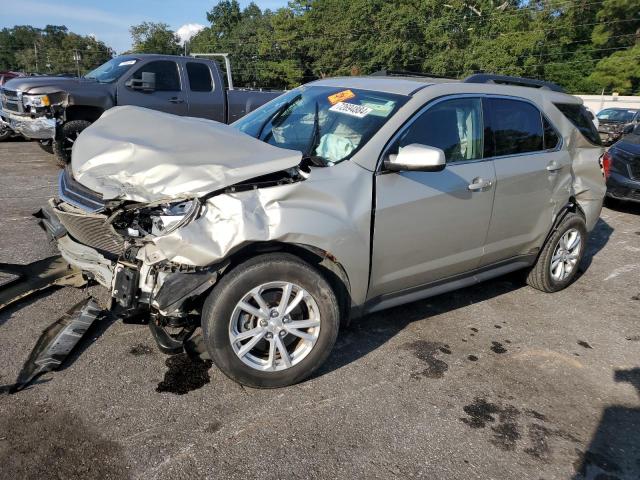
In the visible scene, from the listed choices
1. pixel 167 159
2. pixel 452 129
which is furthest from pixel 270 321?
pixel 452 129

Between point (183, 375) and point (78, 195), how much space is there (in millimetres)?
1274

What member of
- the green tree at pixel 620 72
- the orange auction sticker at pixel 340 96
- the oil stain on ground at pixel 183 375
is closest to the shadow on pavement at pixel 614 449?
the oil stain on ground at pixel 183 375

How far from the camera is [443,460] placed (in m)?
2.56

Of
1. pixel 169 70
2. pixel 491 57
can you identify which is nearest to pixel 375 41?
pixel 491 57

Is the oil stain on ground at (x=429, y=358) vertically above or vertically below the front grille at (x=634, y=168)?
below

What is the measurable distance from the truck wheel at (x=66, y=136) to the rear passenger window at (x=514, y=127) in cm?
715

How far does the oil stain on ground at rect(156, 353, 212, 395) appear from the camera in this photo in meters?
2.95

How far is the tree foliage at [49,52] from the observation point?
7906cm

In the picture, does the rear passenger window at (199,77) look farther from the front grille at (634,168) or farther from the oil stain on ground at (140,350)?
the front grille at (634,168)

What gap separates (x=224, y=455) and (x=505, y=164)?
2.92 metres

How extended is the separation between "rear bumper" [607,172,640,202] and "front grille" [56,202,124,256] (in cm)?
820

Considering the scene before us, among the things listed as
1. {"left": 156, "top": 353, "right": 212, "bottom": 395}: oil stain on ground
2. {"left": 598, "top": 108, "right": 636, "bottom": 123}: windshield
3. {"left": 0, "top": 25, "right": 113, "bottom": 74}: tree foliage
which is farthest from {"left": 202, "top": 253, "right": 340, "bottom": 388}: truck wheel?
{"left": 0, "top": 25, "right": 113, "bottom": 74}: tree foliage

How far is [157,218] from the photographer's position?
2.82m

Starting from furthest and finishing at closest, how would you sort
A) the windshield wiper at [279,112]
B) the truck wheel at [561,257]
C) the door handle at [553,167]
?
the truck wheel at [561,257]
the door handle at [553,167]
the windshield wiper at [279,112]
